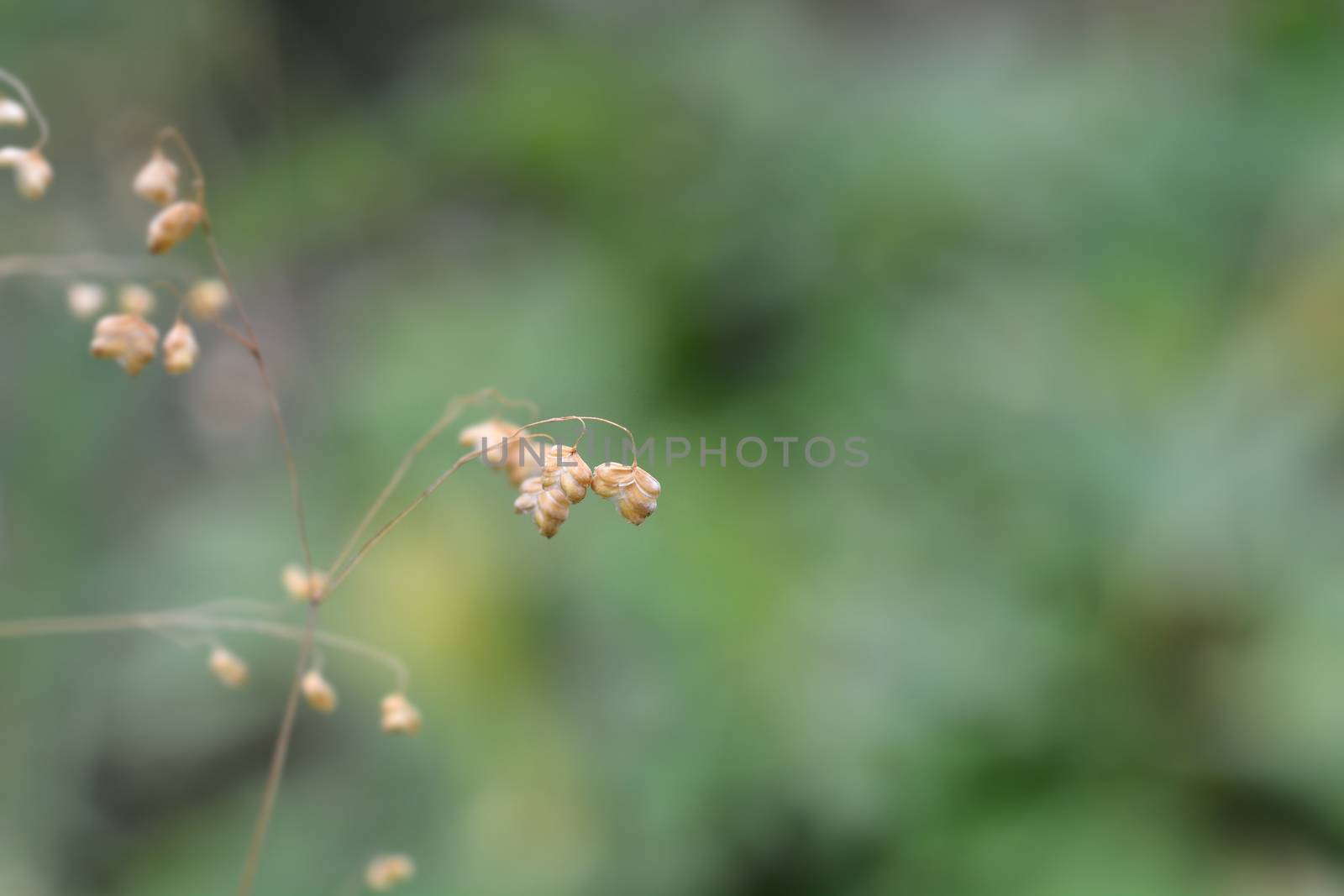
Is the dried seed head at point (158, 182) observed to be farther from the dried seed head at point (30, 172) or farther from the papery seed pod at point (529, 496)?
the papery seed pod at point (529, 496)

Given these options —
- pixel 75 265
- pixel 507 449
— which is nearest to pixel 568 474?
pixel 507 449

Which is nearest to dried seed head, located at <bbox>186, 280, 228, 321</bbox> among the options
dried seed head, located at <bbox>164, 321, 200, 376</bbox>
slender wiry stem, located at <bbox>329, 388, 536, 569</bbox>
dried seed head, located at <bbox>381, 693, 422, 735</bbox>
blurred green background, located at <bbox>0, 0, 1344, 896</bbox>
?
dried seed head, located at <bbox>164, 321, 200, 376</bbox>

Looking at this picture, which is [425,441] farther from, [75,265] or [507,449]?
[75,265]

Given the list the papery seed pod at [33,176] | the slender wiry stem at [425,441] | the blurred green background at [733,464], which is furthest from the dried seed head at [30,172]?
the blurred green background at [733,464]

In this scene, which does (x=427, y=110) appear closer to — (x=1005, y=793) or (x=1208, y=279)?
(x=1208, y=279)

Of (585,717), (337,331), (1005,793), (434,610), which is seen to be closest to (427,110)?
(337,331)

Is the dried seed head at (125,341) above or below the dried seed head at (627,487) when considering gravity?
above

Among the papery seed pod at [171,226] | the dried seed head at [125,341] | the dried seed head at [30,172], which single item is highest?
the dried seed head at [30,172]

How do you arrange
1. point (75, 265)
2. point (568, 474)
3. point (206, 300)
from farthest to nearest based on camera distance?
point (75, 265), point (206, 300), point (568, 474)
